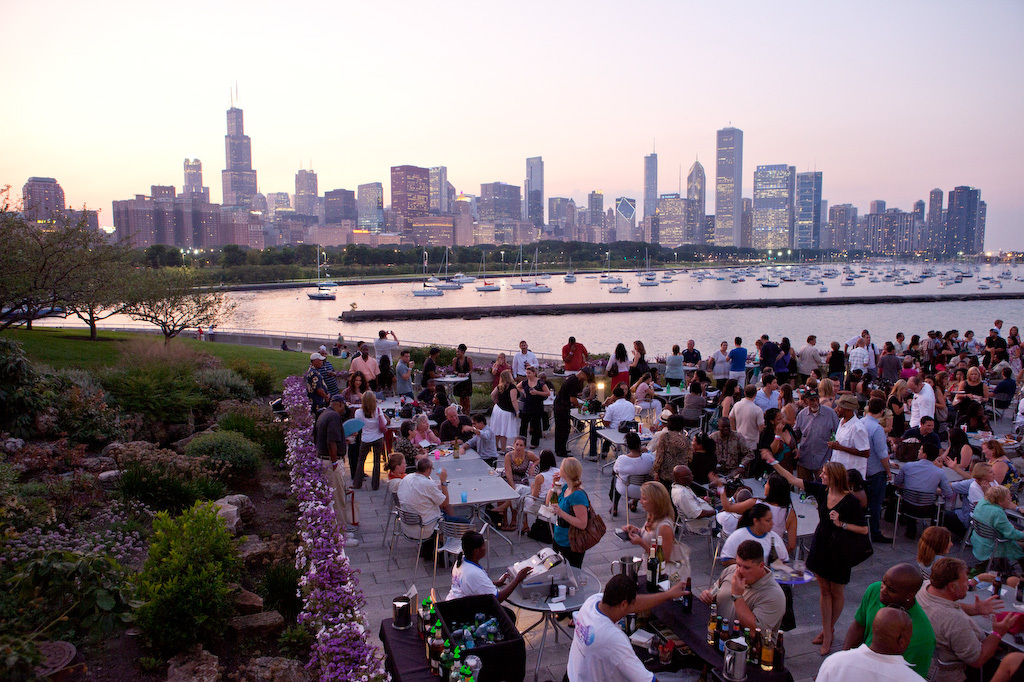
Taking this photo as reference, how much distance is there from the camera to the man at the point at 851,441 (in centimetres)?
710

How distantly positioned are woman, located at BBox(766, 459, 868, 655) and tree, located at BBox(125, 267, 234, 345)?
2483 cm

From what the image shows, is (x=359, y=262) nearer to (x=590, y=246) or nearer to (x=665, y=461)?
(x=590, y=246)

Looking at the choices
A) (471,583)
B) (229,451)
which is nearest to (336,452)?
(229,451)

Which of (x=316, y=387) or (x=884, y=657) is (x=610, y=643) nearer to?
(x=884, y=657)

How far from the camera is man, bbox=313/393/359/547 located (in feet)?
25.8

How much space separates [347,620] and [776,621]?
3186mm

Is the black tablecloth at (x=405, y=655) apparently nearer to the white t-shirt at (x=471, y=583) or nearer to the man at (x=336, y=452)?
the white t-shirt at (x=471, y=583)

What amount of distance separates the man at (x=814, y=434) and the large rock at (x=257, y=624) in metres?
6.33

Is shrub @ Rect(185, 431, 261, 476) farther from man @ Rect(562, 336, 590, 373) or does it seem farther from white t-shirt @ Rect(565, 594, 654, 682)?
man @ Rect(562, 336, 590, 373)

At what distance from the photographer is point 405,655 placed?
14.3 feet

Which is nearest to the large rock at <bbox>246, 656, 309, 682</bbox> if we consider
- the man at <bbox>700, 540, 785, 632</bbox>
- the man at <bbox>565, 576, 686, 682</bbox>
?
the man at <bbox>565, 576, 686, 682</bbox>

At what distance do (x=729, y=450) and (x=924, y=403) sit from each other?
12.9 ft

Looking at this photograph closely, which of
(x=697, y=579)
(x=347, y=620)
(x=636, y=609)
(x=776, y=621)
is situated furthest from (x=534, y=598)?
(x=697, y=579)

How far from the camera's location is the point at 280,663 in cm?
495
